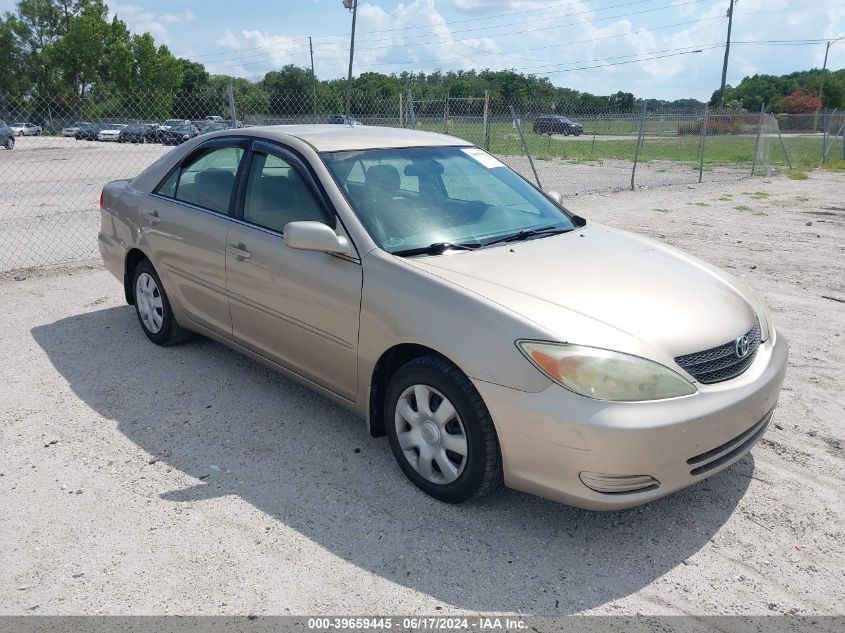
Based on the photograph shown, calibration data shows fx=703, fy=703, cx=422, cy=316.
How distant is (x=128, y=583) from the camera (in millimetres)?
2705

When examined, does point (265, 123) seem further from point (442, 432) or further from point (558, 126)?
point (558, 126)

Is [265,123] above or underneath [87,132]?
above

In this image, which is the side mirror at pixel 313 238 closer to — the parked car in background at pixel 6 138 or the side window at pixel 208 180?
the side window at pixel 208 180

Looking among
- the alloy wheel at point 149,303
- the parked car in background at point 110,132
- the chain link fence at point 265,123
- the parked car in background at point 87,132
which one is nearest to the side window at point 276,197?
the alloy wheel at point 149,303

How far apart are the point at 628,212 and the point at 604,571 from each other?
10.3 m

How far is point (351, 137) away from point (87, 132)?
27.9 m

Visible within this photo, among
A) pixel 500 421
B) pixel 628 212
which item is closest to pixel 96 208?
pixel 628 212

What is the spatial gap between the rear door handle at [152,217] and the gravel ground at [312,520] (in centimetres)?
98

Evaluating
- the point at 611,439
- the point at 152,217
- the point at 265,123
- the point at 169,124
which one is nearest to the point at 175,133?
the point at 169,124

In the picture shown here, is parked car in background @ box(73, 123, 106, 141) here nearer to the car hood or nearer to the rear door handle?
the rear door handle

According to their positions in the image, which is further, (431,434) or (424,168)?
(424,168)

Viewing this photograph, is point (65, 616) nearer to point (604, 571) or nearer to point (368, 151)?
point (604, 571)

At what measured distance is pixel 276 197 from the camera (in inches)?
159

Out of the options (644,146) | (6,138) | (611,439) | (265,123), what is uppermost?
(644,146)
